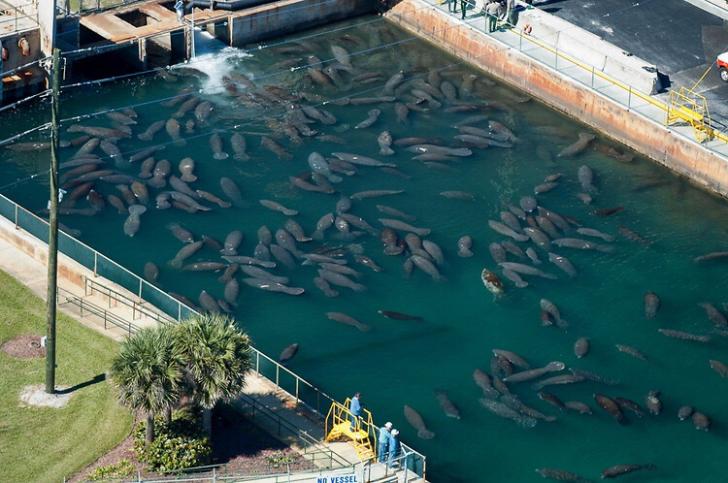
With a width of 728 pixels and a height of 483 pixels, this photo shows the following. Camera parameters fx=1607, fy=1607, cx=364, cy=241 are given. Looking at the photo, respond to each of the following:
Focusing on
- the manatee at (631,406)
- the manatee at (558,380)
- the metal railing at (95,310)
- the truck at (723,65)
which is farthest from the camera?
the truck at (723,65)

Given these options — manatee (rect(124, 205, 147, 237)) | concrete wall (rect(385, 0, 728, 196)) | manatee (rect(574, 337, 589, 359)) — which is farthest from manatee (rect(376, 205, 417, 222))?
concrete wall (rect(385, 0, 728, 196))

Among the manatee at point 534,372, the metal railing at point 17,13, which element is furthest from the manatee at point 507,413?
the metal railing at point 17,13

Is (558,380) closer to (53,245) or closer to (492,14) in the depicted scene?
(53,245)

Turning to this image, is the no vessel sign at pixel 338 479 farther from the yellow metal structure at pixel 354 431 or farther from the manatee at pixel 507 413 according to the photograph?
the manatee at pixel 507 413

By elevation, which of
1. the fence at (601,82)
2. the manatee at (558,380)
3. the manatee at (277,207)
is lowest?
the manatee at (558,380)

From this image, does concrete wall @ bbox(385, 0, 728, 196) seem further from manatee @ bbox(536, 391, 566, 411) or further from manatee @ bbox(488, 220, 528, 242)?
manatee @ bbox(536, 391, 566, 411)
